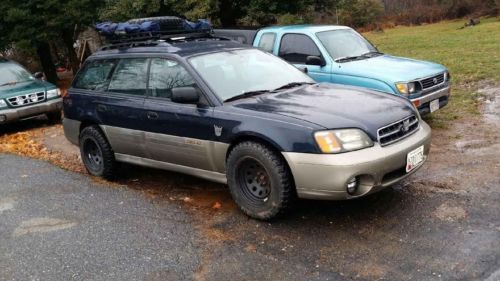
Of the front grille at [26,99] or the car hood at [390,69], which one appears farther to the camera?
the front grille at [26,99]

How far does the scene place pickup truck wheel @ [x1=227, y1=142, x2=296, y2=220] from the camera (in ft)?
14.4

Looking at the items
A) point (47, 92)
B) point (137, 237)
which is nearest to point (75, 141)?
point (137, 237)

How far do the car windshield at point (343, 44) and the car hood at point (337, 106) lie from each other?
2678 millimetres

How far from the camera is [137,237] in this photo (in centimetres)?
464

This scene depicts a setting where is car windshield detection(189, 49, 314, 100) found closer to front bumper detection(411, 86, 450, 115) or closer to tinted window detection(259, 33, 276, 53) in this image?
front bumper detection(411, 86, 450, 115)

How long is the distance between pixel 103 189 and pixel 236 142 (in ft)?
7.12

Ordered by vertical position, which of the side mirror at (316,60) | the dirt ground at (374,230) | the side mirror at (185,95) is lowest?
the dirt ground at (374,230)

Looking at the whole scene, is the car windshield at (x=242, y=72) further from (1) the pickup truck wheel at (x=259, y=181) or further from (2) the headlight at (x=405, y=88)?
(2) the headlight at (x=405, y=88)

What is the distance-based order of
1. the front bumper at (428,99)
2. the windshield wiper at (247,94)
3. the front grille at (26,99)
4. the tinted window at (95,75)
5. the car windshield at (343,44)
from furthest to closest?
→ the front grille at (26,99) → the car windshield at (343,44) → the front bumper at (428,99) → the tinted window at (95,75) → the windshield wiper at (247,94)

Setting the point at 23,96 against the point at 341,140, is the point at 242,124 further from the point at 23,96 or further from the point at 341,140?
the point at 23,96

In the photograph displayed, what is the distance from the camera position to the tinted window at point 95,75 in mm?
6207

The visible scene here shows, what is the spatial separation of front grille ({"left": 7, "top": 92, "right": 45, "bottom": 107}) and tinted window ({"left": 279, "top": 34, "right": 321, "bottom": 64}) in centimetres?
549

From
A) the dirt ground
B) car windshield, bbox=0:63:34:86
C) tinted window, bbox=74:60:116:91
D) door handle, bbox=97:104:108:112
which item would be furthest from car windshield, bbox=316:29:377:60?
car windshield, bbox=0:63:34:86

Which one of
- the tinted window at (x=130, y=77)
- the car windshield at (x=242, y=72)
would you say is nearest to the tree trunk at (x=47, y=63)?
the tinted window at (x=130, y=77)
